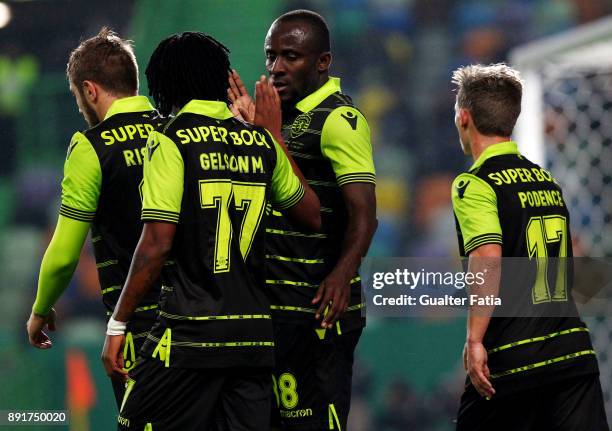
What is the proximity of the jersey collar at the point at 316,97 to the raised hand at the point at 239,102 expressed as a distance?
0.27 meters

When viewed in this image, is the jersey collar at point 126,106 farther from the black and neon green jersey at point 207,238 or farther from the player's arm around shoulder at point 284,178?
the black and neon green jersey at point 207,238

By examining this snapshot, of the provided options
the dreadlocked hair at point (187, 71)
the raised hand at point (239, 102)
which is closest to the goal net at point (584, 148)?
the raised hand at point (239, 102)

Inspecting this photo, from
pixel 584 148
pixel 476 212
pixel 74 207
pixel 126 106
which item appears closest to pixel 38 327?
pixel 74 207

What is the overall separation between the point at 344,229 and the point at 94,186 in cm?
85

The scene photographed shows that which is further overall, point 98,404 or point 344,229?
point 98,404

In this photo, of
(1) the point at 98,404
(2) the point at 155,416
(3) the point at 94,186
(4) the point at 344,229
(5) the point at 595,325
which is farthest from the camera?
(5) the point at 595,325

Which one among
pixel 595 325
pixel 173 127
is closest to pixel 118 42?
pixel 173 127


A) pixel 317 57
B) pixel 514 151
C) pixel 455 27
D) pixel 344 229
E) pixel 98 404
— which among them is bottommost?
pixel 98 404

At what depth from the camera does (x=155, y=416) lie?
2.91 meters

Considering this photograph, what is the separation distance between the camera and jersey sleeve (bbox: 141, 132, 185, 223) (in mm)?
2842

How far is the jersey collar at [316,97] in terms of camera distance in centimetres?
374

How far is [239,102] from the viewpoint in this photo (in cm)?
350

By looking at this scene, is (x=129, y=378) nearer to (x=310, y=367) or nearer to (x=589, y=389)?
(x=310, y=367)

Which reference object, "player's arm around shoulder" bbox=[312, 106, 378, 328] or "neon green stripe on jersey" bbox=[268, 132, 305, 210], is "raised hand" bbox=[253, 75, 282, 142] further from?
"player's arm around shoulder" bbox=[312, 106, 378, 328]
